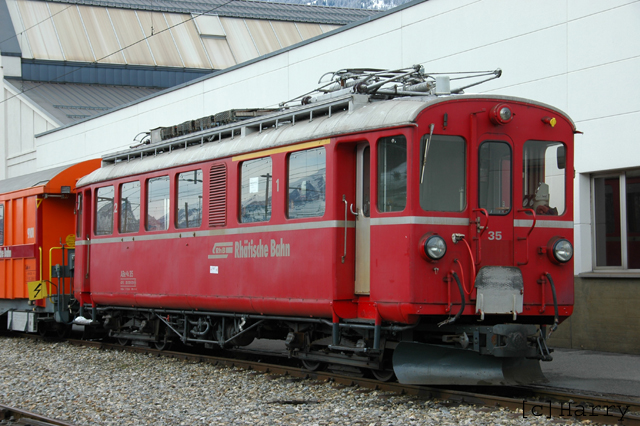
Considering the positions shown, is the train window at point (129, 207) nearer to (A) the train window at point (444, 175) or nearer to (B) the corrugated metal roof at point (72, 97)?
(A) the train window at point (444, 175)

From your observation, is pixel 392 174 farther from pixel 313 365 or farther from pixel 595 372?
pixel 595 372

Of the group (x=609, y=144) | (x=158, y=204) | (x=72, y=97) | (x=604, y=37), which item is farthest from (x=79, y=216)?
(x=72, y=97)

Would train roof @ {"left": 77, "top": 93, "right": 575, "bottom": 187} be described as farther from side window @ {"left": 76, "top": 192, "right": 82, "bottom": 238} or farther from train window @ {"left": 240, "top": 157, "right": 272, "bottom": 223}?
side window @ {"left": 76, "top": 192, "right": 82, "bottom": 238}

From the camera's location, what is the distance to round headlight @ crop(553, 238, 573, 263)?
8.38m

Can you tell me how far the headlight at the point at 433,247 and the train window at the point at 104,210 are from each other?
722cm

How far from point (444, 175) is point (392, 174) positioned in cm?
55

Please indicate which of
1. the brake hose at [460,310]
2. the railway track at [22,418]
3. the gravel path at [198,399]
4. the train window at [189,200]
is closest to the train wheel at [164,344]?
the gravel path at [198,399]

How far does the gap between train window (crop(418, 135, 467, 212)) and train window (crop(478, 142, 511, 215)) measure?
0.78ft

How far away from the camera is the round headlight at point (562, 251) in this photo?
8.38 metres

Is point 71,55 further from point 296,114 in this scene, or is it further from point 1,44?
point 296,114

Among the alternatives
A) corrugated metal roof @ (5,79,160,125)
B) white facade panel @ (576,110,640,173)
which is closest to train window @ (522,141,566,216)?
white facade panel @ (576,110,640,173)

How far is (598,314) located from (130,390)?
286 inches

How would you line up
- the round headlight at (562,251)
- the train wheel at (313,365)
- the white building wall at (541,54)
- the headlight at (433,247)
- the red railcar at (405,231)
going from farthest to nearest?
the white building wall at (541,54) → the train wheel at (313,365) → the round headlight at (562,251) → the red railcar at (405,231) → the headlight at (433,247)

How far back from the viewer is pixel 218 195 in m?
10.6
